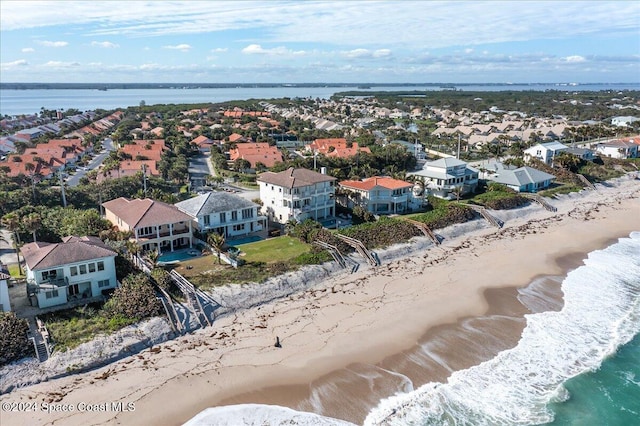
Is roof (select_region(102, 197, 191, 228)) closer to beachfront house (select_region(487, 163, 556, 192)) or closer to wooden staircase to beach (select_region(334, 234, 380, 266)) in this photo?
wooden staircase to beach (select_region(334, 234, 380, 266))

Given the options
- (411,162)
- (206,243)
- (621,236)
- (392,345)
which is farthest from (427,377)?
(411,162)

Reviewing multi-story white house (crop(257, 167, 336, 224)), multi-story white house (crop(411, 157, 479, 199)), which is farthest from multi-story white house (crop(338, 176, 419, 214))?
multi-story white house (crop(411, 157, 479, 199))

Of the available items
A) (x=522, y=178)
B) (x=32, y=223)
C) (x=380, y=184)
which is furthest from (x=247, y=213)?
(x=522, y=178)

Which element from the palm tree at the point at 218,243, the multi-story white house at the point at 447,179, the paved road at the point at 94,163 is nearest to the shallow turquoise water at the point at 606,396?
the palm tree at the point at 218,243

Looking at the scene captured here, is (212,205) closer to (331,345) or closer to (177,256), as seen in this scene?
(177,256)

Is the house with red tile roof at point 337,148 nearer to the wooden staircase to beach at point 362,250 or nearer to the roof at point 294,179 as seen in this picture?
the roof at point 294,179

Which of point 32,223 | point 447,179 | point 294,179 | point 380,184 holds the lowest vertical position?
point 447,179

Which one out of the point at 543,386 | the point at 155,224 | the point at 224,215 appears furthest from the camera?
the point at 224,215
